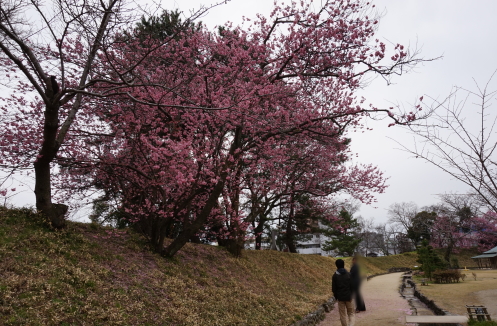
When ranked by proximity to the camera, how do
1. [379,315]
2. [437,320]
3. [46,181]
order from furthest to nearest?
[379,315] → [46,181] → [437,320]

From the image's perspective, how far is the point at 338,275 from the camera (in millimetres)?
6984

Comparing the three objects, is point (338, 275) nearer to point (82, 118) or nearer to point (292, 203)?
point (82, 118)

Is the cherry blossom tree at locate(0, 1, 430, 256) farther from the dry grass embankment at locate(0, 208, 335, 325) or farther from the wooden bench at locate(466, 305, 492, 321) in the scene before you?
the wooden bench at locate(466, 305, 492, 321)

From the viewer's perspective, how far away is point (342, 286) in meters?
6.92

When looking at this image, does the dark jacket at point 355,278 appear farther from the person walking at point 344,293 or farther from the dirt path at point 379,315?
the dirt path at point 379,315

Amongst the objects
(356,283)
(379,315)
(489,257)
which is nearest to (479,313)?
(356,283)

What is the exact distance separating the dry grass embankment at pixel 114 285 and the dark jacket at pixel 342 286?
1.46 metres

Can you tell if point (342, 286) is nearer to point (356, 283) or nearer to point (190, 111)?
point (356, 283)

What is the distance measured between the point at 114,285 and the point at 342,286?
4819 mm


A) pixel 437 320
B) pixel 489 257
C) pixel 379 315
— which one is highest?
pixel 437 320

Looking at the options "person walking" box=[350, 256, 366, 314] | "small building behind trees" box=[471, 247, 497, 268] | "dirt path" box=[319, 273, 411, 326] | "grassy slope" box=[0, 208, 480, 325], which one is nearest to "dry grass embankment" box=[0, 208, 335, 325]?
"grassy slope" box=[0, 208, 480, 325]

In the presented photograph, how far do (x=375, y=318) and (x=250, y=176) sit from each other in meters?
A: 7.25

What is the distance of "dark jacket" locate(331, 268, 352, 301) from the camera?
685 centimetres

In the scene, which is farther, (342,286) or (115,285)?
(342,286)
